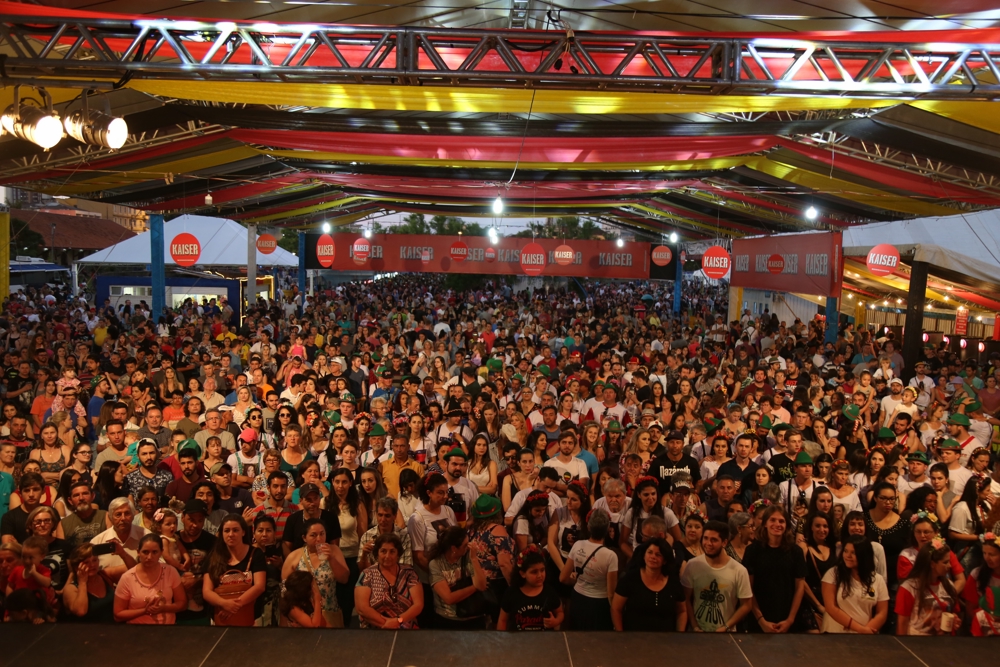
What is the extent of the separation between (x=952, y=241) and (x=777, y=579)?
9937 millimetres

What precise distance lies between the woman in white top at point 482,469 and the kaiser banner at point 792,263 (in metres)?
9.30

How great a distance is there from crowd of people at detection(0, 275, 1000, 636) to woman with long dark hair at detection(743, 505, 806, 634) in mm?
12

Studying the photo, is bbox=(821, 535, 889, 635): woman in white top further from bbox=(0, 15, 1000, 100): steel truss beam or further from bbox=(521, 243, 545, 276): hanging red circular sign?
bbox=(521, 243, 545, 276): hanging red circular sign

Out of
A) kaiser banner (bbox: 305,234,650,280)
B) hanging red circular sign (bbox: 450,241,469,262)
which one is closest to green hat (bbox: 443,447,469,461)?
kaiser banner (bbox: 305,234,650,280)

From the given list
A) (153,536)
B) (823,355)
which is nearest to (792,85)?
(153,536)

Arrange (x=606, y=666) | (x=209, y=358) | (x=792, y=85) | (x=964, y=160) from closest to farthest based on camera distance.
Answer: (x=606, y=666) < (x=792, y=85) < (x=964, y=160) < (x=209, y=358)

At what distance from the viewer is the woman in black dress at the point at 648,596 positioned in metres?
4.01

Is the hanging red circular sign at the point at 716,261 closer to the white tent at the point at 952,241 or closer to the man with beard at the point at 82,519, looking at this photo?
the white tent at the point at 952,241

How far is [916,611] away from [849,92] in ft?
12.1

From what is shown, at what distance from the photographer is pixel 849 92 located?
562 cm

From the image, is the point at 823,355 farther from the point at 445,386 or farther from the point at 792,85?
the point at 792,85

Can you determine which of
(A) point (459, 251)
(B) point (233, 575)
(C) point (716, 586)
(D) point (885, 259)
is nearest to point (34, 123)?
(B) point (233, 575)

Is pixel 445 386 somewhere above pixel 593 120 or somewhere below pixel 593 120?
below

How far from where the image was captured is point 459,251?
731 inches
